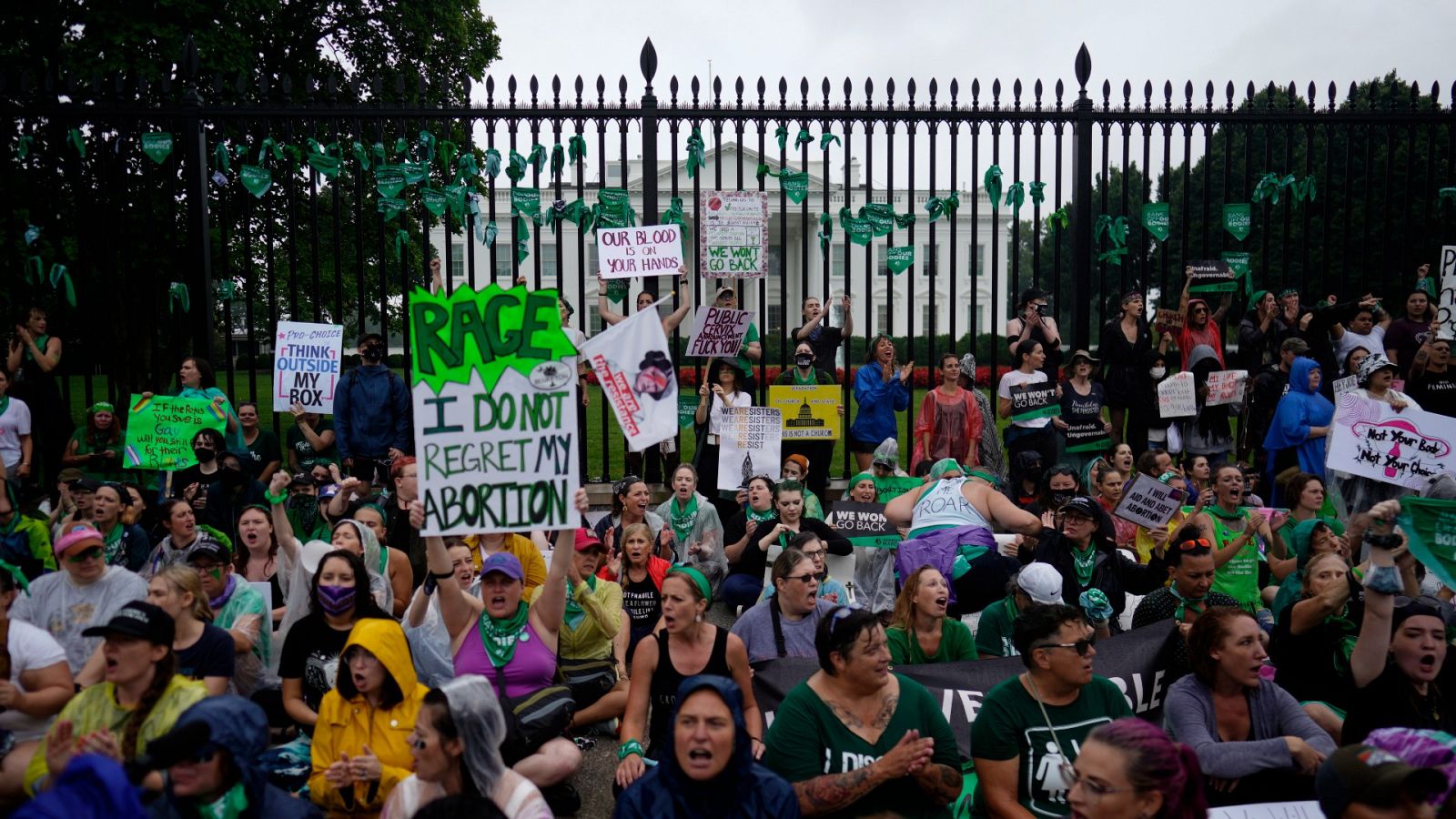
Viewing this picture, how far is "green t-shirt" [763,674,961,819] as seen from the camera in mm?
4609

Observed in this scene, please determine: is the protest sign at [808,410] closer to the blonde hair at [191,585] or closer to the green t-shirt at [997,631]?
the green t-shirt at [997,631]

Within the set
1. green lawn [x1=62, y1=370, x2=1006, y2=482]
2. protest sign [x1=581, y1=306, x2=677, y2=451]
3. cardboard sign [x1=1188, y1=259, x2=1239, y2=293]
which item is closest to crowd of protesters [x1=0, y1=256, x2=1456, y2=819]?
green lawn [x1=62, y1=370, x2=1006, y2=482]

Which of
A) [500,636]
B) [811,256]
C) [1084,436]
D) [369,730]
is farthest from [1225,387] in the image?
[811,256]

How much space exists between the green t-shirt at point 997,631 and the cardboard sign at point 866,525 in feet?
5.94

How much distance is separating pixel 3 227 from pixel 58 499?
391 centimetres

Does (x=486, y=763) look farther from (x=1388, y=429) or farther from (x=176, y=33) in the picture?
(x=176, y=33)

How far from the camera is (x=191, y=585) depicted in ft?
18.3

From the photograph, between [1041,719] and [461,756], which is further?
[1041,719]

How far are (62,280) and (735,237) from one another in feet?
20.1

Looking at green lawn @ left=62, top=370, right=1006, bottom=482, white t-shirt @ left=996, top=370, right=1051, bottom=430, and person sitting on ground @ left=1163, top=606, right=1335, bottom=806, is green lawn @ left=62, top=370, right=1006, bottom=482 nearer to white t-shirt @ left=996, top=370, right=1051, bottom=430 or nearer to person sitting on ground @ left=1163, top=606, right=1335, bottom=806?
white t-shirt @ left=996, top=370, right=1051, bottom=430

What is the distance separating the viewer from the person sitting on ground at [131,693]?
4531mm

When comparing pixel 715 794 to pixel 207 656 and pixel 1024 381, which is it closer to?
pixel 207 656

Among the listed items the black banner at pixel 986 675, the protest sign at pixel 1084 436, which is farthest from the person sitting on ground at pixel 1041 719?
the protest sign at pixel 1084 436

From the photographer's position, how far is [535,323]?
210 inches
